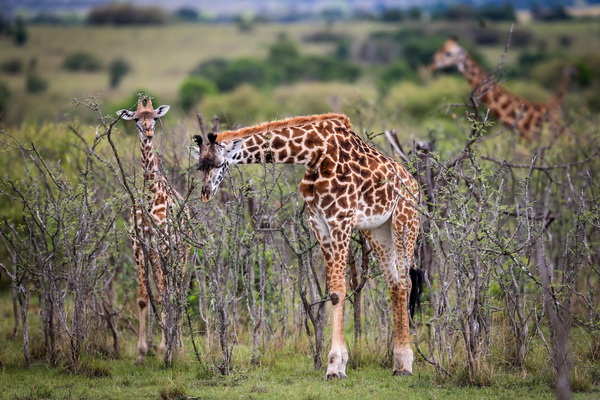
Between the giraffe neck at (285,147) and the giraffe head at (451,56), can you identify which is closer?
the giraffe neck at (285,147)

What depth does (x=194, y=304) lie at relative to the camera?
11.6 m

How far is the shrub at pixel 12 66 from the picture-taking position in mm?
64000

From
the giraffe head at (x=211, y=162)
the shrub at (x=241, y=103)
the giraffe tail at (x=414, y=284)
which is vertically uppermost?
the shrub at (x=241, y=103)

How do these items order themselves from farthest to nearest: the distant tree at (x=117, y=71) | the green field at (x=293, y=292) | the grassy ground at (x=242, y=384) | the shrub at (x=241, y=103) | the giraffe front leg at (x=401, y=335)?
1. the distant tree at (x=117, y=71)
2. the shrub at (x=241, y=103)
3. the giraffe front leg at (x=401, y=335)
4. the green field at (x=293, y=292)
5. the grassy ground at (x=242, y=384)

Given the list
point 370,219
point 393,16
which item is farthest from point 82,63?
point 370,219

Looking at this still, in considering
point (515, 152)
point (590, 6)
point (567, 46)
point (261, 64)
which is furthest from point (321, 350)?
point (590, 6)

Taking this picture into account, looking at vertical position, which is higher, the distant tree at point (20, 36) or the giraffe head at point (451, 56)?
the distant tree at point (20, 36)

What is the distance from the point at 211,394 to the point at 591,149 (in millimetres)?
8153

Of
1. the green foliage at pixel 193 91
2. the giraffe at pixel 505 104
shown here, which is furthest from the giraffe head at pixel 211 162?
the green foliage at pixel 193 91

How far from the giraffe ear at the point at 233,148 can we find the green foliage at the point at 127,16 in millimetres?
89092

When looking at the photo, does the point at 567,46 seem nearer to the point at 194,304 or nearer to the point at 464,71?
the point at 464,71

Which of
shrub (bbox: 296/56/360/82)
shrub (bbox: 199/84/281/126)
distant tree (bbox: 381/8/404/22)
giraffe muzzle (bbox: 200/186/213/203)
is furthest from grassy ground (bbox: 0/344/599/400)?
distant tree (bbox: 381/8/404/22)

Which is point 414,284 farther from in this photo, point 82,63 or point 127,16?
point 127,16

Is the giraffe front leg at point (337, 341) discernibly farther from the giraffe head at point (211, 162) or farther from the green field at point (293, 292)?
the giraffe head at point (211, 162)
